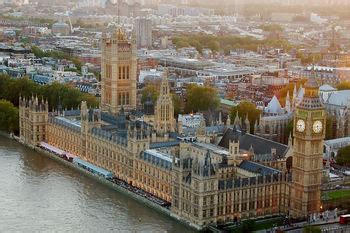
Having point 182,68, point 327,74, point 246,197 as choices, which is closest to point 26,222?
point 246,197

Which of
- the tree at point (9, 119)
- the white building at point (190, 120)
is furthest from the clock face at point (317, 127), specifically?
the tree at point (9, 119)

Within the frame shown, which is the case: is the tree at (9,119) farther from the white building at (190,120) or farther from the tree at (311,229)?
the tree at (311,229)

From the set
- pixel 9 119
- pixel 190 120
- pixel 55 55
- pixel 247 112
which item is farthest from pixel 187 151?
pixel 55 55

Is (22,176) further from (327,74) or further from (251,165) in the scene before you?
(327,74)

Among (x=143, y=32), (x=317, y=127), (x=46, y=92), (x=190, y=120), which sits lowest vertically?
(x=190, y=120)

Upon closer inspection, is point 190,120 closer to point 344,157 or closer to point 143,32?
point 344,157

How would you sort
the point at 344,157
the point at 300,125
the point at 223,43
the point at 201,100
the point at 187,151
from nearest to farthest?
the point at 300,125, the point at 187,151, the point at 344,157, the point at 201,100, the point at 223,43

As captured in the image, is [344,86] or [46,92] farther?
[344,86]

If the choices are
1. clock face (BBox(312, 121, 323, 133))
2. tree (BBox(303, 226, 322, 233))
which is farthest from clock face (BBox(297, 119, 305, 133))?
tree (BBox(303, 226, 322, 233))
